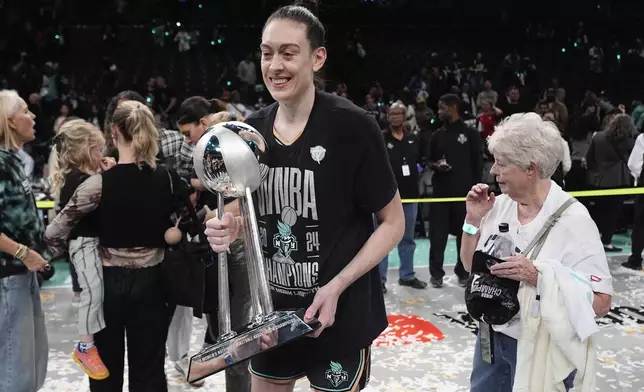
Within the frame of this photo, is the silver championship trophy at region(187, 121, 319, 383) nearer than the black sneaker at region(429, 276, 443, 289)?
Yes

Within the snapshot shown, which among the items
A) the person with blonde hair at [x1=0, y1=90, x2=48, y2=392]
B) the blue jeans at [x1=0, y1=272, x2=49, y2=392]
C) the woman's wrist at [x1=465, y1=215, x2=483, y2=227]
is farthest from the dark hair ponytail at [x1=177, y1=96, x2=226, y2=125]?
the woman's wrist at [x1=465, y1=215, x2=483, y2=227]

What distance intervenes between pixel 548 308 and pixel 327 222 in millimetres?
786

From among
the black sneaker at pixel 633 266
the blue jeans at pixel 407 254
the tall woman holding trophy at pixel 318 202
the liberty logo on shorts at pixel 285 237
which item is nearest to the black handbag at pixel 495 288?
the tall woman holding trophy at pixel 318 202

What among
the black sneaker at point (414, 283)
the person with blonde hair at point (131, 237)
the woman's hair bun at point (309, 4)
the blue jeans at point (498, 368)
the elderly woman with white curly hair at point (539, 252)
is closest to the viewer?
the woman's hair bun at point (309, 4)

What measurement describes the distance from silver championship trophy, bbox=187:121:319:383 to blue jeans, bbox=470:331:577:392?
3.33ft

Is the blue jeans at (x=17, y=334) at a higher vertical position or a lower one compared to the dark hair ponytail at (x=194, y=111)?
lower

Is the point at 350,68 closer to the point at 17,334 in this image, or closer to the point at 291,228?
the point at 17,334

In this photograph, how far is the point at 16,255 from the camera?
9.29 ft

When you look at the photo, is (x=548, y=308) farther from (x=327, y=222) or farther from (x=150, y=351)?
(x=150, y=351)

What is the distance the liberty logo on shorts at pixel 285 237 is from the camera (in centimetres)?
184

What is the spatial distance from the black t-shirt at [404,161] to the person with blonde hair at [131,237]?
10.7ft

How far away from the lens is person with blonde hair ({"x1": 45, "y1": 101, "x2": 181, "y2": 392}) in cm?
283

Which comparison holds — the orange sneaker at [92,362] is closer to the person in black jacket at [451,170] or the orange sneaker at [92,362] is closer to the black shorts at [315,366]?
the black shorts at [315,366]

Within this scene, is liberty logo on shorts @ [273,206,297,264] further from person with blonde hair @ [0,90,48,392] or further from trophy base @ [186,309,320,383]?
person with blonde hair @ [0,90,48,392]
